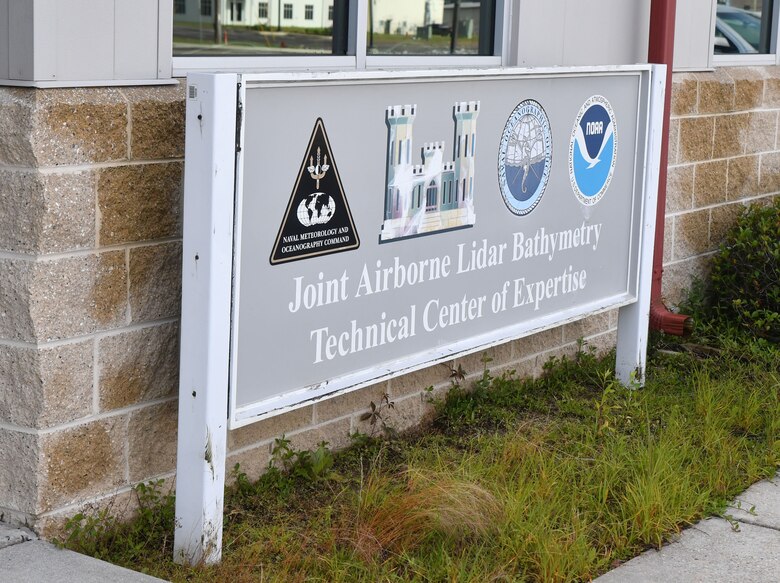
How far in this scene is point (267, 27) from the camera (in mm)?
4148

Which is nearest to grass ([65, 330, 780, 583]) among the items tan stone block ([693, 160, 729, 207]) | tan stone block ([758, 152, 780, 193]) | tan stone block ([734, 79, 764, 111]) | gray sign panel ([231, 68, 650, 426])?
gray sign panel ([231, 68, 650, 426])

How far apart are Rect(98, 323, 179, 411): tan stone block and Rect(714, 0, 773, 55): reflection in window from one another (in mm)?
4427

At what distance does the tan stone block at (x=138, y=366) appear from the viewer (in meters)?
3.47

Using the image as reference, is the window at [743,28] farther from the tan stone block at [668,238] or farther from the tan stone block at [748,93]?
the tan stone block at [668,238]

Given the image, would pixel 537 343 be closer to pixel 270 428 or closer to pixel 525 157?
pixel 525 157

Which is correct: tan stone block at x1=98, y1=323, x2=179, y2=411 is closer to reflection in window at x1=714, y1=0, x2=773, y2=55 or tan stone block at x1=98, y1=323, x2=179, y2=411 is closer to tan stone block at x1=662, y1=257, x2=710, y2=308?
tan stone block at x1=662, y1=257, x2=710, y2=308

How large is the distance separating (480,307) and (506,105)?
0.77 m

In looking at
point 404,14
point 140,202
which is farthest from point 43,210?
point 404,14

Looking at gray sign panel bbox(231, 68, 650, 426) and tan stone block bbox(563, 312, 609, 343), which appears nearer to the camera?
gray sign panel bbox(231, 68, 650, 426)

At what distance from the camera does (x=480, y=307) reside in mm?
4492

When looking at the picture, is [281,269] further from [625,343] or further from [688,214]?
[688,214]

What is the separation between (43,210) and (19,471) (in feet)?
2.43

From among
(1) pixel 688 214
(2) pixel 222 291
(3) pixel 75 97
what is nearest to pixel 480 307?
(2) pixel 222 291

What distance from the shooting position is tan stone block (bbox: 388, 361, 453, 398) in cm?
466
